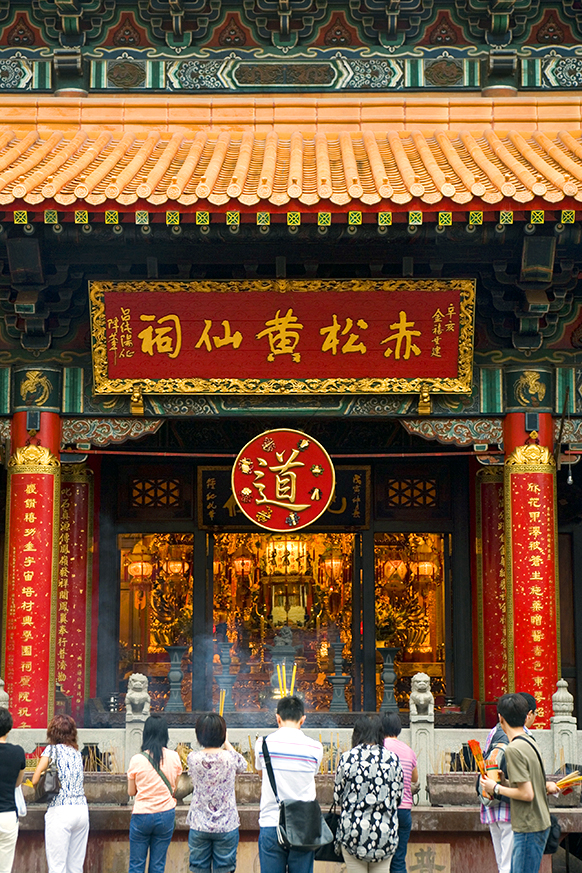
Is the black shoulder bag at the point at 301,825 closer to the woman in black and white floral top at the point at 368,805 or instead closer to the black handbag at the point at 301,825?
the black handbag at the point at 301,825

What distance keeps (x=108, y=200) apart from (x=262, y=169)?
1.50 metres

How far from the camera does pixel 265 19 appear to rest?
34.0ft

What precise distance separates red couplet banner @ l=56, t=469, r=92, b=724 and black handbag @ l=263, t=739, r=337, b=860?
20.5ft

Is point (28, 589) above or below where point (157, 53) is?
below

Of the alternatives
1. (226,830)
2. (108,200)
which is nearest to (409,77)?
(108,200)

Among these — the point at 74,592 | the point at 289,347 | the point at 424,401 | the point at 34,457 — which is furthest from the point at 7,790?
the point at 74,592

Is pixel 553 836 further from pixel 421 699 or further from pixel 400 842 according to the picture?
pixel 421 699

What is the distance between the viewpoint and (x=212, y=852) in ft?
18.6

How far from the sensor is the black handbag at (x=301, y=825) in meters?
5.27

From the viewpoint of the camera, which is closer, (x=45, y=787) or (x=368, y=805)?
(x=368, y=805)

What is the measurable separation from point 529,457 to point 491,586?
103 inches

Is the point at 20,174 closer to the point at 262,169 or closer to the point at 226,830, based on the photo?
the point at 262,169

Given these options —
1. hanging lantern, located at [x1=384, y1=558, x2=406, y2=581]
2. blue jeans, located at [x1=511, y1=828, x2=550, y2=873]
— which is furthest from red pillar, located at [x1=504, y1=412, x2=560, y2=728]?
blue jeans, located at [x1=511, y1=828, x2=550, y2=873]

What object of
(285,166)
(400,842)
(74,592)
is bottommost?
(400,842)
